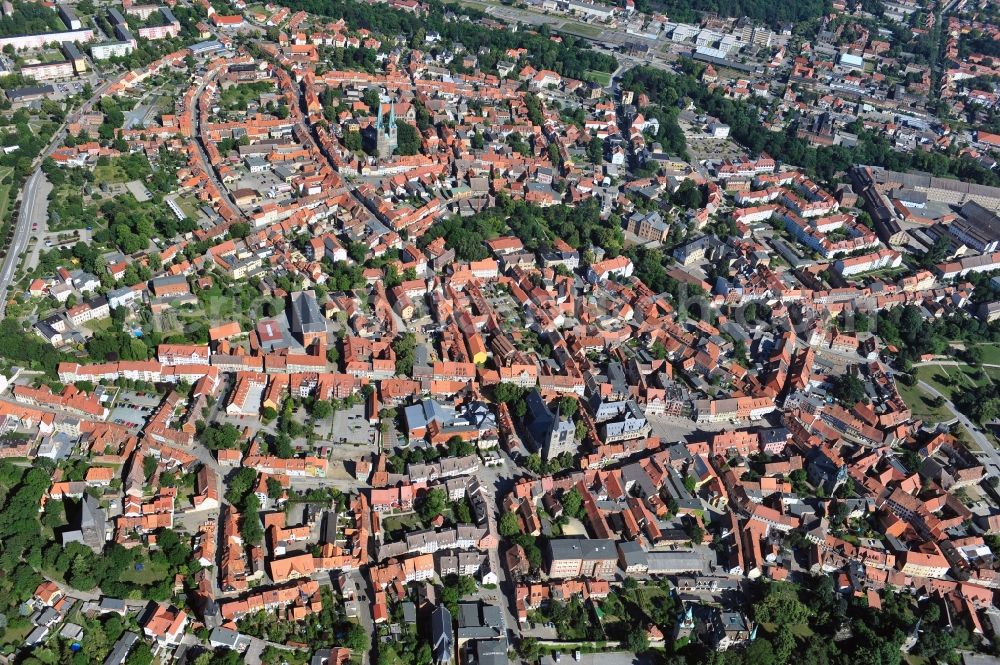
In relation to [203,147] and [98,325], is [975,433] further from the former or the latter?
[203,147]

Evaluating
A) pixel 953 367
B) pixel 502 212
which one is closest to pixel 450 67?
pixel 502 212

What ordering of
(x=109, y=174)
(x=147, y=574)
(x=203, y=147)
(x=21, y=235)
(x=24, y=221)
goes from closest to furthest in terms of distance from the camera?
(x=147, y=574) → (x=21, y=235) → (x=24, y=221) → (x=109, y=174) → (x=203, y=147)

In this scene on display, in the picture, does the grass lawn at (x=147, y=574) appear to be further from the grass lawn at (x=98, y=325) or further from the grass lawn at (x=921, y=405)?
the grass lawn at (x=921, y=405)

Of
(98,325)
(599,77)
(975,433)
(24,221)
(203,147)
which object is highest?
(599,77)

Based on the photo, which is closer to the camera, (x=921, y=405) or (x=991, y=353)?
(x=921, y=405)

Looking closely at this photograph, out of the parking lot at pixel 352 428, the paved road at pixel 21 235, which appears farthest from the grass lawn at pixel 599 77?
the parking lot at pixel 352 428

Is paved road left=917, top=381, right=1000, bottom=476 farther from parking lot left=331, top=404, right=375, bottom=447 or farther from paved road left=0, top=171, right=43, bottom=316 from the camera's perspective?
paved road left=0, top=171, right=43, bottom=316

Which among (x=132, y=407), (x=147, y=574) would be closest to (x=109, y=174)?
(x=132, y=407)

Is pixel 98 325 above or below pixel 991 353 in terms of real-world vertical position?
above
